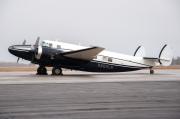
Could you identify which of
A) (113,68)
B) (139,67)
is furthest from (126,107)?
(139,67)

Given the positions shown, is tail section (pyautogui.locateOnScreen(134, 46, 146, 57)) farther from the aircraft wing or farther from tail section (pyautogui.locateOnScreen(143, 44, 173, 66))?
the aircraft wing

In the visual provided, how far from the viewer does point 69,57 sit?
3112cm

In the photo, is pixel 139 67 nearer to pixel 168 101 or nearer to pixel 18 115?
pixel 168 101

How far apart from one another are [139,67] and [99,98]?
76.5 ft

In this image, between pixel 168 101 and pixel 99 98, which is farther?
pixel 99 98

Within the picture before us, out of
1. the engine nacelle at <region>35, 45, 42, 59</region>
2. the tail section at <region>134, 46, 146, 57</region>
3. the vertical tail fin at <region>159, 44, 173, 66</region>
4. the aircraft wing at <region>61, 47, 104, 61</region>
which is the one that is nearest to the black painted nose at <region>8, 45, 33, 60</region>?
the engine nacelle at <region>35, 45, 42, 59</region>

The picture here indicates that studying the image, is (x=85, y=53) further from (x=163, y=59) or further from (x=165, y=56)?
(x=165, y=56)

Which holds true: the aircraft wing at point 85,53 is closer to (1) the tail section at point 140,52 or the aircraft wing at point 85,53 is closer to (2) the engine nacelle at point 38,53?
(2) the engine nacelle at point 38,53

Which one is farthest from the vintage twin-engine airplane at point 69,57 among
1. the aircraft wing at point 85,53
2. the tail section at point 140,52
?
the tail section at point 140,52

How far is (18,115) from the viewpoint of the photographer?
933 centimetres

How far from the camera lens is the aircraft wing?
3012 cm

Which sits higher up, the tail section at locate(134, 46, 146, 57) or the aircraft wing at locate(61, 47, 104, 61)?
the tail section at locate(134, 46, 146, 57)

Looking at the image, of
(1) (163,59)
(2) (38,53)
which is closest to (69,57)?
(2) (38,53)

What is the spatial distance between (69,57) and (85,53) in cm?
146
